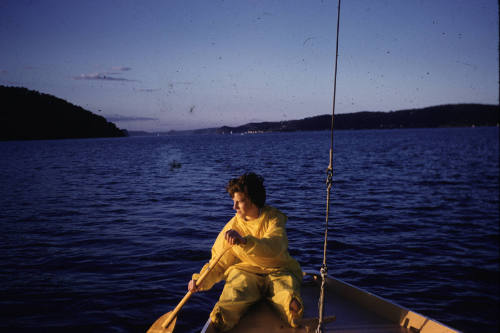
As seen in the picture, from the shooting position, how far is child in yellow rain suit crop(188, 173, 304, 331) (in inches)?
131

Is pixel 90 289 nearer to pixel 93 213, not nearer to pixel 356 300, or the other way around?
pixel 356 300

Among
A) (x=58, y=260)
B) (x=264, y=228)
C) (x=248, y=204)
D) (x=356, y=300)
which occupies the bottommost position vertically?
(x=58, y=260)

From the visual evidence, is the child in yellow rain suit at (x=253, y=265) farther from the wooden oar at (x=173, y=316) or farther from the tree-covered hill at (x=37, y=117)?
the tree-covered hill at (x=37, y=117)

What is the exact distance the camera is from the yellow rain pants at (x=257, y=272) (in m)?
3.36

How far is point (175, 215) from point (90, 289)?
244 inches

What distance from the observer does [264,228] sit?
3824 millimetres

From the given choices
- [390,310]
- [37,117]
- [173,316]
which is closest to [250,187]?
[173,316]

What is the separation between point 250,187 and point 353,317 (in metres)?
1.79

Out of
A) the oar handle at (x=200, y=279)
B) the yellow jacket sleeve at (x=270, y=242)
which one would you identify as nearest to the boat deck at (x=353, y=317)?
the oar handle at (x=200, y=279)

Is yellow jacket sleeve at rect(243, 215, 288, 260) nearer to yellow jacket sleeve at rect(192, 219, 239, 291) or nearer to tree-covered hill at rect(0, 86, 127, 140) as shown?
yellow jacket sleeve at rect(192, 219, 239, 291)

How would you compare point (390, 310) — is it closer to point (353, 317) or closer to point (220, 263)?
point (353, 317)

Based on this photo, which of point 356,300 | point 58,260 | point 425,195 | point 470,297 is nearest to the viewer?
point 356,300

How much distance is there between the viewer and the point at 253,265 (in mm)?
3748

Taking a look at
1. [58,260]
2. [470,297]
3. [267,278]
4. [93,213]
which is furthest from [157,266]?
[93,213]
